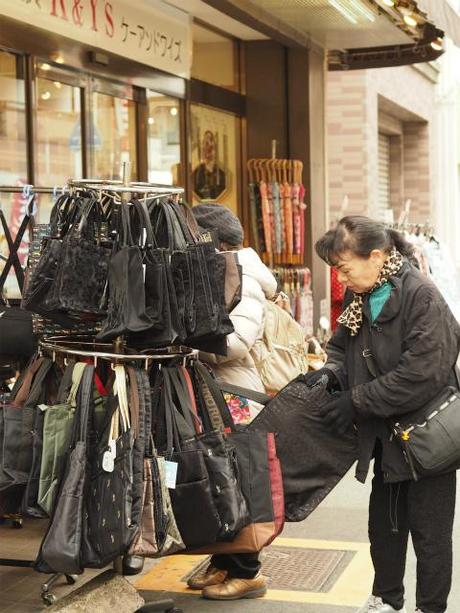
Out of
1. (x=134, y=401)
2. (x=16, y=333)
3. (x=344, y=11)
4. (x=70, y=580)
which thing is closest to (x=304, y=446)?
(x=134, y=401)

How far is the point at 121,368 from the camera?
499 centimetres

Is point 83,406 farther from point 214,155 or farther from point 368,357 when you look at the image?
point 214,155

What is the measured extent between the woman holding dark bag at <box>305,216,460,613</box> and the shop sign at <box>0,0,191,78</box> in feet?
11.9

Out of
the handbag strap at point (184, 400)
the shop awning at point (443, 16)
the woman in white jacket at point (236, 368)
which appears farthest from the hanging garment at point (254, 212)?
the handbag strap at point (184, 400)

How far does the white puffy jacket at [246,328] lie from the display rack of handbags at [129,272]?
1.54 feet

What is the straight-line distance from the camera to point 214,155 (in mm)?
12344

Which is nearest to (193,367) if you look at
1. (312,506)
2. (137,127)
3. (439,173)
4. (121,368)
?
(121,368)

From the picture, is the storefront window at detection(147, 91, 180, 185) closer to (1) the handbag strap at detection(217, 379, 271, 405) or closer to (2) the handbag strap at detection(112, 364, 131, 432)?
(1) the handbag strap at detection(217, 379, 271, 405)

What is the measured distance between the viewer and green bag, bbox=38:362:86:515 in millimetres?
4934

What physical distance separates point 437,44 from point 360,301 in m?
8.28

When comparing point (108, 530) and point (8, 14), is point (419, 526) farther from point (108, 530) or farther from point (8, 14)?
point (8, 14)

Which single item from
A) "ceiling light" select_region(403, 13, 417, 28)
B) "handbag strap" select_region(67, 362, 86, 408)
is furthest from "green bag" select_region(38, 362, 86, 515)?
"ceiling light" select_region(403, 13, 417, 28)

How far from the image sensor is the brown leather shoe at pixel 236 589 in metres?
5.78

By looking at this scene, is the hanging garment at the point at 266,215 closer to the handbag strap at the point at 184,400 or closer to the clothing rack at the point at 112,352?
the clothing rack at the point at 112,352
